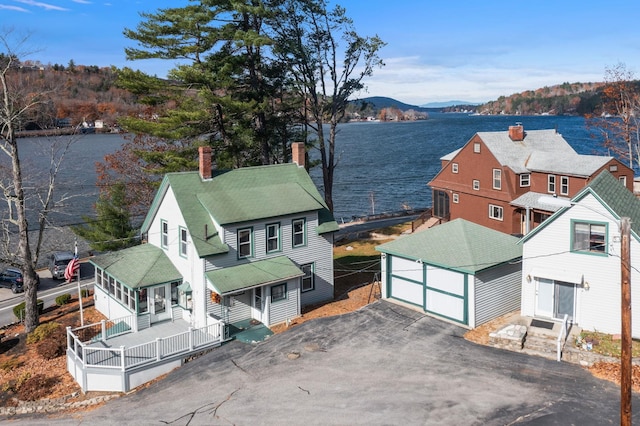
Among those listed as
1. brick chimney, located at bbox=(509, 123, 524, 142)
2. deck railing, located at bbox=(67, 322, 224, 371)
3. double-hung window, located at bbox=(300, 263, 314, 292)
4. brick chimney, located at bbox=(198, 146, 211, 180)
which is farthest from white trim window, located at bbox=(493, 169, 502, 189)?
deck railing, located at bbox=(67, 322, 224, 371)

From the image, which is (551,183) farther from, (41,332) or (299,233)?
(41,332)

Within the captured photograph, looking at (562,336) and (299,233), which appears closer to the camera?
(562,336)

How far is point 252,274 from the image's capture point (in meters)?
27.5

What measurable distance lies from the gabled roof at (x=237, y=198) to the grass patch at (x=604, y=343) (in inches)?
535

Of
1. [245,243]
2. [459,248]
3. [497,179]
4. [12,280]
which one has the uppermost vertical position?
[497,179]

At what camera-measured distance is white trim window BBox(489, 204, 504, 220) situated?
137 feet

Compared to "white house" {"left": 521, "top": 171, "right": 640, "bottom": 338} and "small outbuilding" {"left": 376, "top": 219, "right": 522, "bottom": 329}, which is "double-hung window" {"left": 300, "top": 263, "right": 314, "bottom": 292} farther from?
"white house" {"left": 521, "top": 171, "right": 640, "bottom": 338}

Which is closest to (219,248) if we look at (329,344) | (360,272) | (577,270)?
(329,344)

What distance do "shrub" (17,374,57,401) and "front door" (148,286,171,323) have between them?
5416mm

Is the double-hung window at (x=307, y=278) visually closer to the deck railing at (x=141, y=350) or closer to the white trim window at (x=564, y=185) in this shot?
the deck railing at (x=141, y=350)

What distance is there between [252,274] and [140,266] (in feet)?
20.3

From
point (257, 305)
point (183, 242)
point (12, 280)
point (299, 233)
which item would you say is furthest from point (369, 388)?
point (12, 280)

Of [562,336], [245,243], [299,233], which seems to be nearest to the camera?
[562,336]

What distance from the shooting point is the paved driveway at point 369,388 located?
1836 cm
